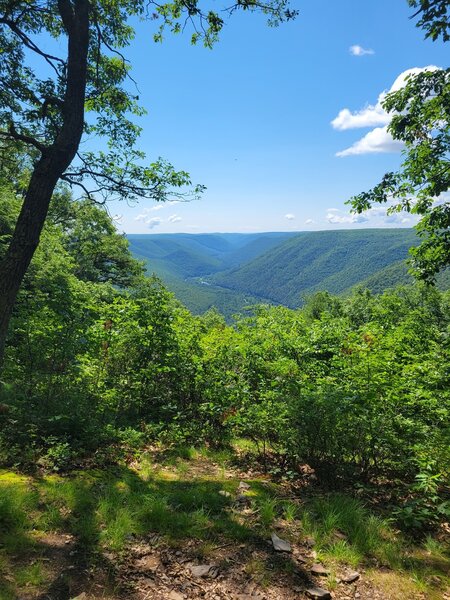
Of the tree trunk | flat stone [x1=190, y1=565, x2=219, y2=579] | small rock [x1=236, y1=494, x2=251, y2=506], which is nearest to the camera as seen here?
flat stone [x1=190, y1=565, x2=219, y2=579]

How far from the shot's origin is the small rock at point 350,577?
3442mm

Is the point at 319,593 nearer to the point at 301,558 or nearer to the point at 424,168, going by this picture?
the point at 301,558

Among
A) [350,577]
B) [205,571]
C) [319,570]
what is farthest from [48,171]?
[350,577]

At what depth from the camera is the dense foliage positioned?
17.1 ft

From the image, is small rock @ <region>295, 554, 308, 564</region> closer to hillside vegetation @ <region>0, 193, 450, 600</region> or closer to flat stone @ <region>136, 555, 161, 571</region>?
hillside vegetation @ <region>0, 193, 450, 600</region>

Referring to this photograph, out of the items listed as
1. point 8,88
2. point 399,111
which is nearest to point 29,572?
point 8,88

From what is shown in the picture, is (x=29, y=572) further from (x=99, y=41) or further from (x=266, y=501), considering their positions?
(x=99, y=41)

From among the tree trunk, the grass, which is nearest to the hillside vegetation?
the grass

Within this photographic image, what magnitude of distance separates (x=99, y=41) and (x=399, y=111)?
24.7ft

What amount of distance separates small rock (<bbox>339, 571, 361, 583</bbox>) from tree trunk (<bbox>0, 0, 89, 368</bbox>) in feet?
15.5

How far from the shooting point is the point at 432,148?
8.63 meters

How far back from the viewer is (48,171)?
4762 mm

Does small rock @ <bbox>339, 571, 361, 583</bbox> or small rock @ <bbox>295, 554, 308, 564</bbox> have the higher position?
small rock @ <bbox>295, 554, 308, 564</bbox>

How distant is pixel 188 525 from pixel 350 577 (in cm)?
179
